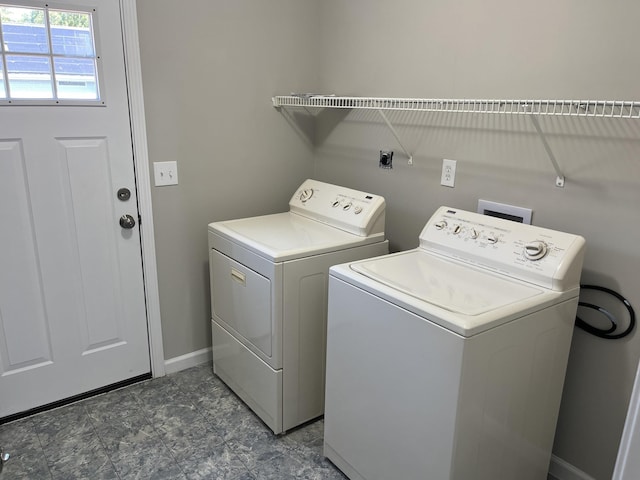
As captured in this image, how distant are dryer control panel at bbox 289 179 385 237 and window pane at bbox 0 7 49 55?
1.32m

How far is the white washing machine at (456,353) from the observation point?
1.42 meters

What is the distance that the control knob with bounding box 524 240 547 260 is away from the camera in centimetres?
164

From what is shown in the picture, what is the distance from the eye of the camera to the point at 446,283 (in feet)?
5.43

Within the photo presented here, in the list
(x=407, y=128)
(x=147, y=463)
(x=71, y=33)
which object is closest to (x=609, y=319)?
(x=407, y=128)

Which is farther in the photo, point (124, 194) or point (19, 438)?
point (124, 194)

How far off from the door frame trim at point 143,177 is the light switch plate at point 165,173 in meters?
0.04

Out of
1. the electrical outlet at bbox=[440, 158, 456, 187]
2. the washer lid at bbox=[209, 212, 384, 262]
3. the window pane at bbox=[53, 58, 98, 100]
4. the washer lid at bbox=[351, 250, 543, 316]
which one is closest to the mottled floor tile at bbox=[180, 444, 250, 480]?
the washer lid at bbox=[209, 212, 384, 262]

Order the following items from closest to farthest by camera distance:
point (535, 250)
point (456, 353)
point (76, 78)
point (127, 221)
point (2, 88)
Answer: point (456, 353) → point (535, 250) → point (2, 88) → point (76, 78) → point (127, 221)

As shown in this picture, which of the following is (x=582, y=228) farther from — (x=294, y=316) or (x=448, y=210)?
(x=294, y=316)

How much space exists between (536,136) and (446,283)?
2.20ft

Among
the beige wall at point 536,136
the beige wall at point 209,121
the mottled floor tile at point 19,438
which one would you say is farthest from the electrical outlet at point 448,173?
the mottled floor tile at point 19,438

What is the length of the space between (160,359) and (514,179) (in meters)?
1.95

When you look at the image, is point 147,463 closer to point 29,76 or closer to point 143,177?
point 143,177

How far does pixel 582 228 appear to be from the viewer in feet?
5.67
